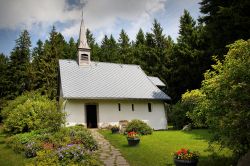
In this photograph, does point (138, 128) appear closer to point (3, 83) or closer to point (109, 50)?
point (3, 83)

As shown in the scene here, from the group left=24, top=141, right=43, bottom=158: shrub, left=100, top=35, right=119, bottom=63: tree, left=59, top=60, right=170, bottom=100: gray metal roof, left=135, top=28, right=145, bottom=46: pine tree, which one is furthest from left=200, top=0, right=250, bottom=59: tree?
left=135, top=28, right=145, bottom=46: pine tree

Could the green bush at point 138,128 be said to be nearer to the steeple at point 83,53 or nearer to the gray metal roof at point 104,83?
the gray metal roof at point 104,83

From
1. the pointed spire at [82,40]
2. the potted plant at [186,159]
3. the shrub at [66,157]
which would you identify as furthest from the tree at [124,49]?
the potted plant at [186,159]

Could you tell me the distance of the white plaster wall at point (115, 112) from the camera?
23812mm

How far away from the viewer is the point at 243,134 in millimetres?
7395

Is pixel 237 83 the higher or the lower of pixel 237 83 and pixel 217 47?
→ the lower

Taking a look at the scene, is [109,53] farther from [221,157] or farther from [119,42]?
[221,157]

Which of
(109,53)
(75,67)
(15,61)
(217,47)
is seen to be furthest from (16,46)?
(217,47)

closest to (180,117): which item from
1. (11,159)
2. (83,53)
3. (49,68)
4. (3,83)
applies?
(83,53)

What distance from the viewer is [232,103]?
765cm

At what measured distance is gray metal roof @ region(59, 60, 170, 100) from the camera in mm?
24469

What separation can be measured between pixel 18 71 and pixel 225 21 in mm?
33550

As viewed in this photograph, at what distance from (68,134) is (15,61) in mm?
32576

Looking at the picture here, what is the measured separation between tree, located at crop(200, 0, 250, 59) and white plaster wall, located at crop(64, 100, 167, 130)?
9617 millimetres
